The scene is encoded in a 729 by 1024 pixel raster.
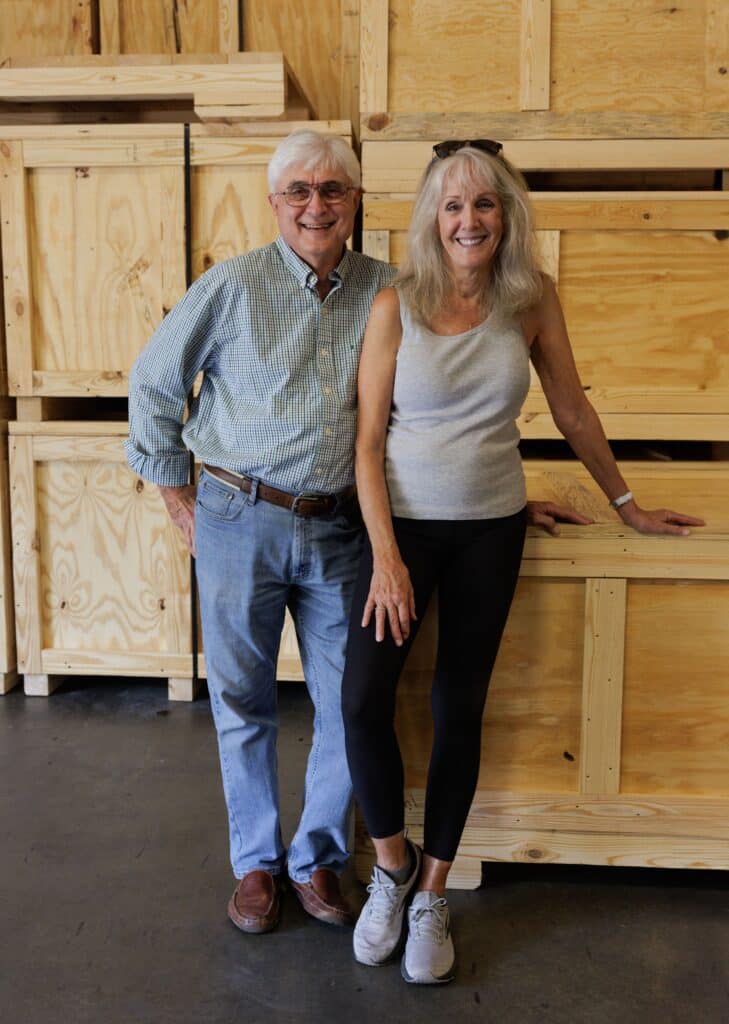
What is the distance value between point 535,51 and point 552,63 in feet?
0.20

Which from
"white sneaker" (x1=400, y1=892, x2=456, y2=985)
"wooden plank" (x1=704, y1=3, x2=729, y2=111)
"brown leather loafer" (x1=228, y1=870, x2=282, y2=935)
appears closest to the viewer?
"white sneaker" (x1=400, y1=892, x2=456, y2=985)

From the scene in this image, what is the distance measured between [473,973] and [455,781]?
16.1 inches

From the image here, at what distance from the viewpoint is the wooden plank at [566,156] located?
2.97 m

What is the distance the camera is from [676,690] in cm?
238

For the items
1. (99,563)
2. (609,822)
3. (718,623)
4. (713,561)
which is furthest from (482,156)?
(99,563)

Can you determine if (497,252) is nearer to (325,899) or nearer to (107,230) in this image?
(325,899)

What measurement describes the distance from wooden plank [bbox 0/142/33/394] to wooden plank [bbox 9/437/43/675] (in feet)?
0.88

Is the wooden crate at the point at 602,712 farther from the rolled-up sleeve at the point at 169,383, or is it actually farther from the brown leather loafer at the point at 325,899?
the rolled-up sleeve at the point at 169,383

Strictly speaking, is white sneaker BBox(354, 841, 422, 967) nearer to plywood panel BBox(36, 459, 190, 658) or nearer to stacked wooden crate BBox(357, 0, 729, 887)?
stacked wooden crate BBox(357, 0, 729, 887)

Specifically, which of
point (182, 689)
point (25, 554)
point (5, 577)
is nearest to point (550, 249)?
point (182, 689)

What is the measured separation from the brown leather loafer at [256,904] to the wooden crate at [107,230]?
1.95 meters

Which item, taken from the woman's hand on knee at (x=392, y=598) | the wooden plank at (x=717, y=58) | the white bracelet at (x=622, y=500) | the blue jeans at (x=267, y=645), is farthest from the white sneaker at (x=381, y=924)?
the wooden plank at (x=717, y=58)

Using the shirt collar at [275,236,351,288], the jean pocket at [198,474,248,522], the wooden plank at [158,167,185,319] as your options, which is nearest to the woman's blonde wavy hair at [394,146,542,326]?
the shirt collar at [275,236,351,288]

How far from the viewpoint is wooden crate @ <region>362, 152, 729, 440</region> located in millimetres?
3023
